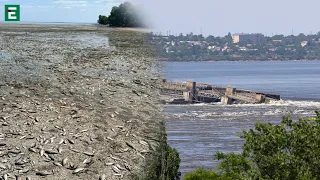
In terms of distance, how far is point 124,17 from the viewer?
16.3ft

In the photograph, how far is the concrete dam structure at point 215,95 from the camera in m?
48.8

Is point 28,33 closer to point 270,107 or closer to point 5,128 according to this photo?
point 5,128

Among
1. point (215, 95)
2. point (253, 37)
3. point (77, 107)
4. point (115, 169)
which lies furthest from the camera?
point (253, 37)

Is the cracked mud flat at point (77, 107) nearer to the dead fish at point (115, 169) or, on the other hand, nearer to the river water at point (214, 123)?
the dead fish at point (115, 169)

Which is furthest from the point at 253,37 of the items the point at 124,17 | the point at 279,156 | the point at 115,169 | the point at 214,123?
the point at 115,169

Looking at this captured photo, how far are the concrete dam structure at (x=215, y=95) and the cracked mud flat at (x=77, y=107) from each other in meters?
42.1

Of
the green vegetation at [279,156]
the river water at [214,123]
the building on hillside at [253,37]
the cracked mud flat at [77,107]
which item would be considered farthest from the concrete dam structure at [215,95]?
the building on hillside at [253,37]

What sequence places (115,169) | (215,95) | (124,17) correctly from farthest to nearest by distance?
(215,95) → (124,17) → (115,169)

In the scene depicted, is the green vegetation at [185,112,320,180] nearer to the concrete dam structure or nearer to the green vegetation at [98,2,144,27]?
the green vegetation at [98,2,144,27]

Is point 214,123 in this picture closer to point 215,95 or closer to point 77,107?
point 215,95

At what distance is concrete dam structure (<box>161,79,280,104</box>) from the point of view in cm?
4884

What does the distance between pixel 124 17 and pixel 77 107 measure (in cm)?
107

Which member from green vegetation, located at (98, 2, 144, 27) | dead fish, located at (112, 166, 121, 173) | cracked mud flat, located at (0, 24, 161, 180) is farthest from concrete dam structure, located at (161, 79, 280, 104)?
dead fish, located at (112, 166, 121, 173)

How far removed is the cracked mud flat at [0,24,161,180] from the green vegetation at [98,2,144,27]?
0.17 meters
